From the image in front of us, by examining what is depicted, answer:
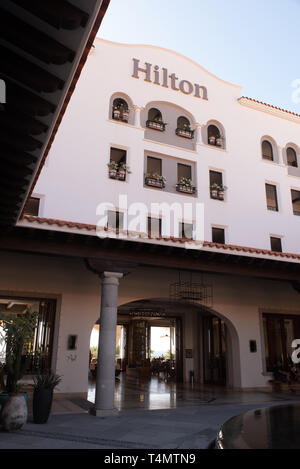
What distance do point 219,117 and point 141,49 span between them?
14.2 ft

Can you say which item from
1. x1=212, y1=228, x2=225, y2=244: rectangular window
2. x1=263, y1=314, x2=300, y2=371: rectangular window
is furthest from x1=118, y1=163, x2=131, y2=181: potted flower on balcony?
x1=263, y1=314, x2=300, y2=371: rectangular window

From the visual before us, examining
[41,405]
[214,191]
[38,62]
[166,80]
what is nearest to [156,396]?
[41,405]

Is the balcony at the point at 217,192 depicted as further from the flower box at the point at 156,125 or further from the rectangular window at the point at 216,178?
the flower box at the point at 156,125

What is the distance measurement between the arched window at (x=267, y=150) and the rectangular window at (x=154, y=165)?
5.52m

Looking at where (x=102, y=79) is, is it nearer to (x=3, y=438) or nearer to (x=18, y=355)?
(x=18, y=355)

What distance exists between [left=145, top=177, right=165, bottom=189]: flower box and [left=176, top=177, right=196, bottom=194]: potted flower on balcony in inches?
27.5

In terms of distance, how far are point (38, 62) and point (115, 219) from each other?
972cm

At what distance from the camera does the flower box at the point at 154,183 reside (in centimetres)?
1426

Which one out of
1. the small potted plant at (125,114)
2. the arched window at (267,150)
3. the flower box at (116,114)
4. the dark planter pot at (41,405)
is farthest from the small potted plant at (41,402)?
the arched window at (267,150)

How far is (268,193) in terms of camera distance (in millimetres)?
17031

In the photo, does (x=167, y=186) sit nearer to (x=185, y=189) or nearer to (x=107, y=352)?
Result: (x=185, y=189)

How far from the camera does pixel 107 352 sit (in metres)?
8.84

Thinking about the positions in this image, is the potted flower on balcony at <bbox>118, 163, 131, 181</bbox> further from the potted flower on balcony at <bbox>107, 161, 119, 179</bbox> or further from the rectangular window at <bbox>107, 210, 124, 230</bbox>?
the rectangular window at <bbox>107, 210, 124, 230</bbox>

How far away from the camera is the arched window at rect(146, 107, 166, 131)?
15.1m
